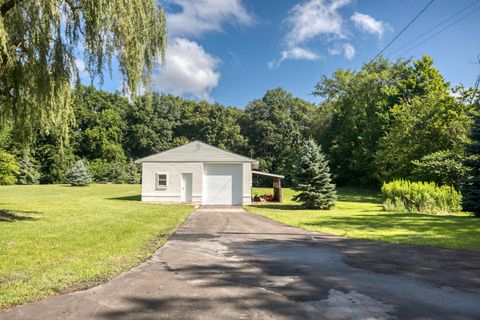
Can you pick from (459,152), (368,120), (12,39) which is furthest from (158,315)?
(368,120)

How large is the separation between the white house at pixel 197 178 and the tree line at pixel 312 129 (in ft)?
24.0

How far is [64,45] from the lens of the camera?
1007 cm

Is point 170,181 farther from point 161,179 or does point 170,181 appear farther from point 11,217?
point 11,217

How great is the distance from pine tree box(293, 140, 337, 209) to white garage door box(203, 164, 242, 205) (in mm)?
4771

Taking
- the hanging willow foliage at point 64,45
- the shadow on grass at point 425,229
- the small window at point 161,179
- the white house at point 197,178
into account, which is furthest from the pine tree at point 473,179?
the small window at point 161,179

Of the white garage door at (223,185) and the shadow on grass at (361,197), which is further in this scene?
the shadow on grass at (361,197)

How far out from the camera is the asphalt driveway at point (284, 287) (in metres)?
3.60

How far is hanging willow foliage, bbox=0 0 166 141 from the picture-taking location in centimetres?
907

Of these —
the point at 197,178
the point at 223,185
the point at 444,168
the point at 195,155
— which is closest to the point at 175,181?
the point at 197,178

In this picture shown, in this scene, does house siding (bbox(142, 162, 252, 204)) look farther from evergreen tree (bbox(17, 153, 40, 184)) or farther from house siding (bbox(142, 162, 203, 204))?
evergreen tree (bbox(17, 153, 40, 184))

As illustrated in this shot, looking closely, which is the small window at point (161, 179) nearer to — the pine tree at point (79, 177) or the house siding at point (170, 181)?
the house siding at point (170, 181)

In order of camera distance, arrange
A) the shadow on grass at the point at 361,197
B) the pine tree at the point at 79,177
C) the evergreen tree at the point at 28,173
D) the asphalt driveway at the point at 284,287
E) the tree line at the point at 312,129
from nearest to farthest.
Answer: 1. the asphalt driveway at the point at 284,287
2. the shadow on grass at the point at 361,197
3. the tree line at the point at 312,129
4. the pine tree at the point at 79,177
5. the evergreen tree at the point at 28,173

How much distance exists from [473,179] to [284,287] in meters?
13.8

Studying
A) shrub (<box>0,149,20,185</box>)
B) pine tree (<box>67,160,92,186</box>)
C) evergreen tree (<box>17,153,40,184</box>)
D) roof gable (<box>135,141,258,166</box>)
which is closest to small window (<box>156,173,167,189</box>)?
roof gable (<box>135,141,258,166</box>)
